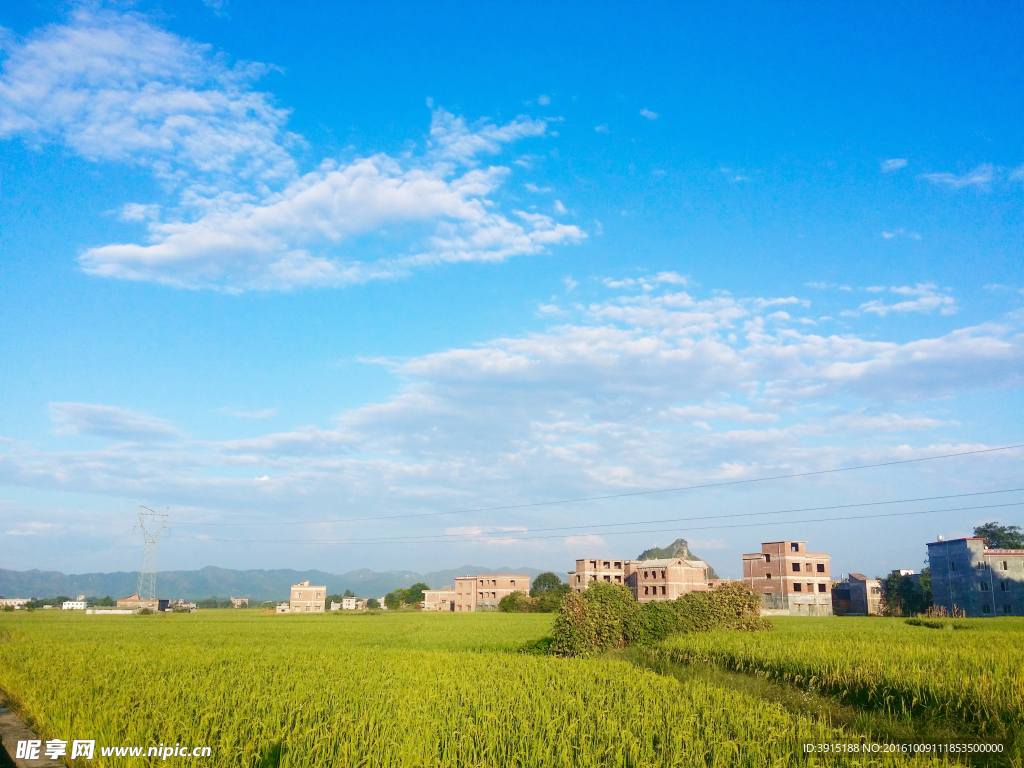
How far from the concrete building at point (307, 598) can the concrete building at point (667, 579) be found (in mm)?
65919

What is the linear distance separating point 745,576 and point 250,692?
3283 inches

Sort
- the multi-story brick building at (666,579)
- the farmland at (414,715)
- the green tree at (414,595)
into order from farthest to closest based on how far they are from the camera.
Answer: the green tree at (414,595)
the multi-story brick building at (666,579)
the farmland at (414,715)

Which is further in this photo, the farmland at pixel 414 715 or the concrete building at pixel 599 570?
the concrete building at pixel 599 570

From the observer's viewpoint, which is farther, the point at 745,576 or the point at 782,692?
the point at 745,576

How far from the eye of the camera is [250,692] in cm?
1145

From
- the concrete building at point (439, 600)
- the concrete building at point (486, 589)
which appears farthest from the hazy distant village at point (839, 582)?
the concrete building at point (439, 600)

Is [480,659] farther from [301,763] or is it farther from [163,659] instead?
[301,763]

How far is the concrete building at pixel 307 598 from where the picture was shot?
12152cm

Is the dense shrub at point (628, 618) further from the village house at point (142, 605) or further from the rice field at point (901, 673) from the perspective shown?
the village house at point (142, 605)

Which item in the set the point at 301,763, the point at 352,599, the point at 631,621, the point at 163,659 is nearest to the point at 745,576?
the point at 631,621

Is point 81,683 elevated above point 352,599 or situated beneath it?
elevated above

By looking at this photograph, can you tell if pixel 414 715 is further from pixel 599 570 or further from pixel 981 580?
pixel 599 570

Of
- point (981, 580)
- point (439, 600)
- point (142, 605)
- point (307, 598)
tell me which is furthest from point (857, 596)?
point (142, 605)

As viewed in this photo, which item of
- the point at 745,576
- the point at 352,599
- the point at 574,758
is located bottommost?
the point at 352,599
